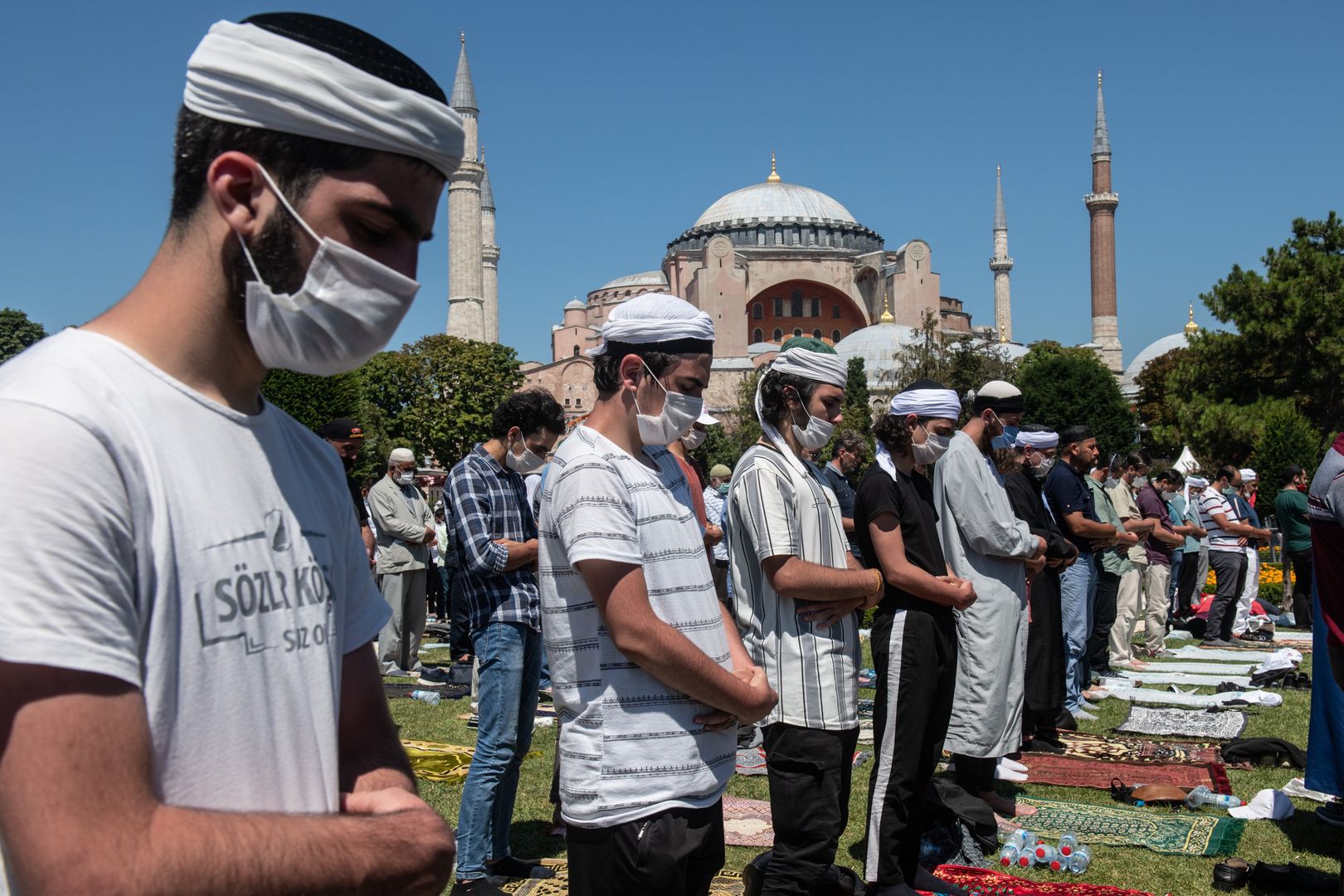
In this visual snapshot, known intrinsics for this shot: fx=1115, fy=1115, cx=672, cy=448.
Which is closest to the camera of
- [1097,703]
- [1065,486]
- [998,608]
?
[998,608]

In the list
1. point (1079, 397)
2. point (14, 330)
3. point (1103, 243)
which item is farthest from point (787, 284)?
point (14, 330)

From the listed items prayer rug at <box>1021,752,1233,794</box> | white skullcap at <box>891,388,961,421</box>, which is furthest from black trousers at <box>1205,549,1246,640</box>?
white skullcap at <box>891,388,961,421</box>

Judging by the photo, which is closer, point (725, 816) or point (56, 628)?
point (56, 628)

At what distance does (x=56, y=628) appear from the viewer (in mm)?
927

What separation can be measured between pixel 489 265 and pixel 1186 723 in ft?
217

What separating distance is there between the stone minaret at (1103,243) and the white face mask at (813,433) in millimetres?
65297

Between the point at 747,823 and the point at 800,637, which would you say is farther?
the point at 747,823

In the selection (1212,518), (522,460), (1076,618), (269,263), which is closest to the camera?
(269,263)

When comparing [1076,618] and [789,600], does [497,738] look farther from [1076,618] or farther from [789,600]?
[1076,618]

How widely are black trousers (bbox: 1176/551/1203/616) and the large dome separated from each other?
68.2m

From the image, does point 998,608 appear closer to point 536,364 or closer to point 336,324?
point 336,324

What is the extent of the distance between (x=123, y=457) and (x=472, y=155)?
55.5 meters

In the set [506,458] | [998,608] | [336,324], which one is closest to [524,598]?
[506,458]

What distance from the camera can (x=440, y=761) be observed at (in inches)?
251
